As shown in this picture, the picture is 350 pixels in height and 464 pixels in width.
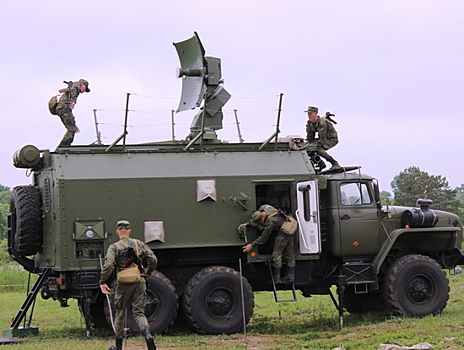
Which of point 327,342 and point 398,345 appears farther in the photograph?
point 327,342

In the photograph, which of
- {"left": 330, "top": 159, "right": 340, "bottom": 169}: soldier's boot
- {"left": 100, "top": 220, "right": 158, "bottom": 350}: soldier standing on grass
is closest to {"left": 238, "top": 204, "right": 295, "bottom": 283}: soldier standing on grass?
{"left": 330, "top": 159, "right": 340, "bottom": 169}: soldier's boot

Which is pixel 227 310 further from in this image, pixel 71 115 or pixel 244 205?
pixel 71 115

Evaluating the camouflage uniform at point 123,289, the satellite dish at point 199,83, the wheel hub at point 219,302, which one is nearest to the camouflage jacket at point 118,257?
the camouflage uniform at point 123,289

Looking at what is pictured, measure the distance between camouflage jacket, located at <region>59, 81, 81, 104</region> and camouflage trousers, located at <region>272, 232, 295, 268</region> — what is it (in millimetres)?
4374

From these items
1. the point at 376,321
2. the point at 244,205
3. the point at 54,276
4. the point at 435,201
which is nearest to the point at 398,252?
the point at 376,321

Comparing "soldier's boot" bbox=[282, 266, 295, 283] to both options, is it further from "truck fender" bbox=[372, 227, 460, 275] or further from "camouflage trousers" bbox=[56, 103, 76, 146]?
"camouflage trousers" bbox=[56, 103, 76, 146]

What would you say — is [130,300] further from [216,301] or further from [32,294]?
[32,294]

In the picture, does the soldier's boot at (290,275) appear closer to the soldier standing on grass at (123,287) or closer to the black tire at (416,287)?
the black tire at (416,287)

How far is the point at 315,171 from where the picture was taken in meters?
15.2

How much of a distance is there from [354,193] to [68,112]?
5.16 metres

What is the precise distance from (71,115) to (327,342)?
6024 millimetres

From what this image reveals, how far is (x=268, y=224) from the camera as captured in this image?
1430 cm

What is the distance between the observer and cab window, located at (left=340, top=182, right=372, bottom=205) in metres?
15.3

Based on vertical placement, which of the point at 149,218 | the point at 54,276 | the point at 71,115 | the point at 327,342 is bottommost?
the point at 327,342
